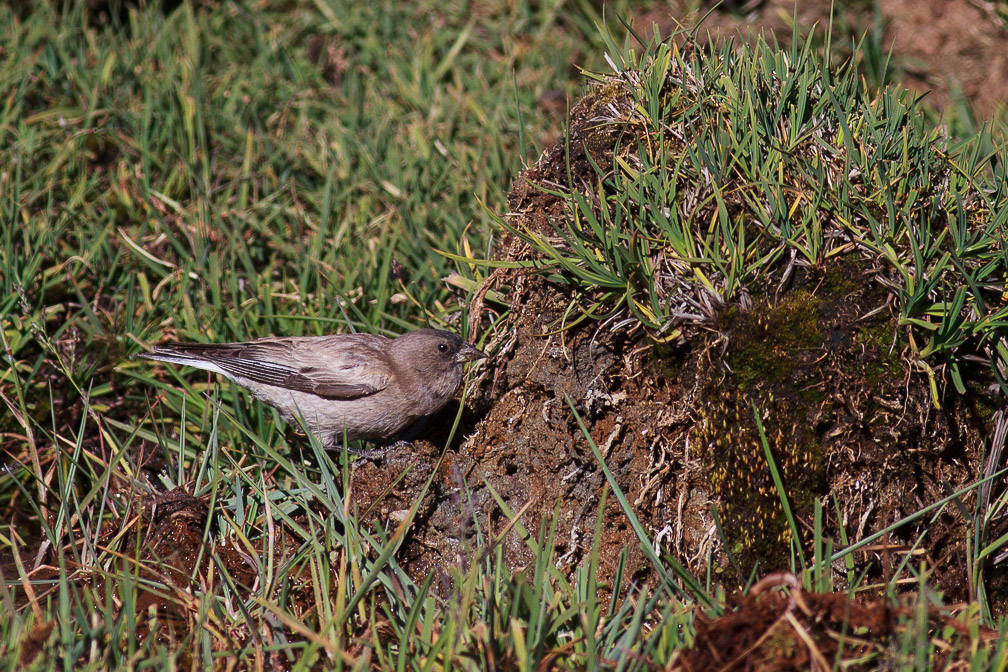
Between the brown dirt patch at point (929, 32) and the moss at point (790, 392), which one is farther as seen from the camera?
the brown dirt patch at point (929, 32)

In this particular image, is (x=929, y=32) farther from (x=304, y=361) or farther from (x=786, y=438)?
(x=304, y=361)

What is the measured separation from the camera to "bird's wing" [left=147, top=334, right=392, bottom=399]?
5098mm

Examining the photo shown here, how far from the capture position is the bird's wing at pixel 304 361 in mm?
5098

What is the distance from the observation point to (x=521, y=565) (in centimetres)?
406

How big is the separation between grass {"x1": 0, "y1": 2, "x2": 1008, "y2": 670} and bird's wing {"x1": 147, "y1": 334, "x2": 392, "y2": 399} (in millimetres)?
214

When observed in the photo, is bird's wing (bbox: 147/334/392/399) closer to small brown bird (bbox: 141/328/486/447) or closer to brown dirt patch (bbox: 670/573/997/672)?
small brown bird (bbox: 141/328/486/447)

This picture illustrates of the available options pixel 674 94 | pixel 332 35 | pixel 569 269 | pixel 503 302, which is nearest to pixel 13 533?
pixel 503 302

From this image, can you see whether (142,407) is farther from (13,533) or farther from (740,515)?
(740,515)

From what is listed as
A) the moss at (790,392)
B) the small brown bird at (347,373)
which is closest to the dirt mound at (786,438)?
the moss at (790,392)

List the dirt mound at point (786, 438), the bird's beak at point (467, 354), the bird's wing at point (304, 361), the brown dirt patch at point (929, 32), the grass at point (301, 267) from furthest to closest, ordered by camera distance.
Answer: the brown dirt patch at point (929, 32), the bird's wing at point (304, 361), the bird's beak at point (467, 354), the dirt mound at point (786, 438), the grass at point (301, 267)

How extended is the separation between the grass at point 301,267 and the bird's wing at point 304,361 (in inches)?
8.4

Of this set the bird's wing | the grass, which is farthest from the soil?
the bird's wing

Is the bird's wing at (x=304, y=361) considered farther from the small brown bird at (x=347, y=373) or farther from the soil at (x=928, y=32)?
the soil at (x=928, y=32)

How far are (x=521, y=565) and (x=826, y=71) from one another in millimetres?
2645
